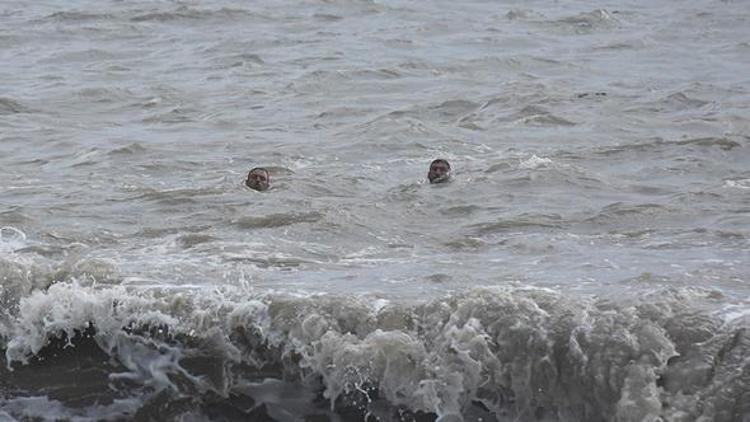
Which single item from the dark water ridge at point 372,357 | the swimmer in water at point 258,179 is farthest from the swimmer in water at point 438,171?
the dark water ridge at point 372,357

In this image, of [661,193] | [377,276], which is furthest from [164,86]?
[377,276]

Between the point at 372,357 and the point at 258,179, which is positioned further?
Answer: the point at 258,179

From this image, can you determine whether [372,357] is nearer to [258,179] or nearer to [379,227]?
[379,227]

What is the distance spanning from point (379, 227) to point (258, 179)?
A: 1830 mm

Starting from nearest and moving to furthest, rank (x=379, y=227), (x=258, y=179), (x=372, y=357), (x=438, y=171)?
(x=372, y=357) < (x=379, y=227) < (x=258, y=179) < (x=438, y=171)

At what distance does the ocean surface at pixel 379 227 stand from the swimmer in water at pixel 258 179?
5.0 inches

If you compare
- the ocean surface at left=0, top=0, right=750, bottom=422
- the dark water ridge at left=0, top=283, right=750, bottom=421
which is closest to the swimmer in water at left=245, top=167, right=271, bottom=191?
the ocean surface at left=0, top=0, right=750, bottom=422

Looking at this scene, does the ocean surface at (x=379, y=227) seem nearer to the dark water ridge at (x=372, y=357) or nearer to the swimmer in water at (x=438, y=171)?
the dark water ridge at (x=372, y=357)

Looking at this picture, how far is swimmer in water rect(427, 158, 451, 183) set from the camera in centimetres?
1446

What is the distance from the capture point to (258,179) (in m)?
14.2

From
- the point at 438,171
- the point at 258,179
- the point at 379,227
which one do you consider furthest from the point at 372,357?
the point at 438,171

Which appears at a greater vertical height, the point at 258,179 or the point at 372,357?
the point at 372,357

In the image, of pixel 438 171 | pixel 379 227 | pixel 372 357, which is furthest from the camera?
pixel 438 171

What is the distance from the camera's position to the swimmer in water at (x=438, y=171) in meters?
14.5
